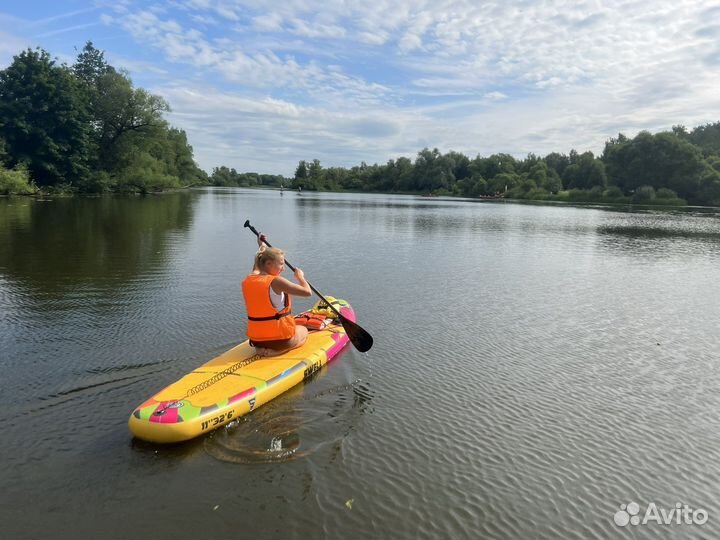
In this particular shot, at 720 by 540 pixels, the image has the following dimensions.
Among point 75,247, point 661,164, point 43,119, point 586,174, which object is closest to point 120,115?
point 43,119

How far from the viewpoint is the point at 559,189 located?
109m

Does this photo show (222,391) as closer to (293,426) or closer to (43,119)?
(293,426)

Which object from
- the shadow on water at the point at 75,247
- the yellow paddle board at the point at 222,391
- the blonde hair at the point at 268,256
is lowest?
the yellow paddle board at the point at 222,391

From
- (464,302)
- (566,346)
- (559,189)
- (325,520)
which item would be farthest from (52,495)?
(559,189)

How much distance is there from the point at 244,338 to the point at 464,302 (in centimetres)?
590

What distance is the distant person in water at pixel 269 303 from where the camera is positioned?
6922 mm

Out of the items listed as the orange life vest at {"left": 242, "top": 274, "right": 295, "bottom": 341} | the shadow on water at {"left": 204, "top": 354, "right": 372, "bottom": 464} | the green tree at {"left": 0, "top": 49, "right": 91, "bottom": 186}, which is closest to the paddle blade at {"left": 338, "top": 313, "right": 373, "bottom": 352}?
the shadow on water at {"left": 204, "top": 354, "right": 372, "bottom": 464}
